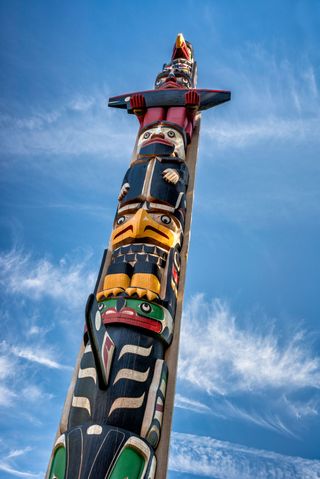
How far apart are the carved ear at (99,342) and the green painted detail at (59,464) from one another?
2.18ft

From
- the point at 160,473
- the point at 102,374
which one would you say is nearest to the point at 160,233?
the point at 102,374

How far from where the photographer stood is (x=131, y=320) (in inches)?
188

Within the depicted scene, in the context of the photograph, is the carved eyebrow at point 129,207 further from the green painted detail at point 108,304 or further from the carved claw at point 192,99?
the carved claw at point 192,99

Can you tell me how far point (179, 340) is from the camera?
5.16 metres

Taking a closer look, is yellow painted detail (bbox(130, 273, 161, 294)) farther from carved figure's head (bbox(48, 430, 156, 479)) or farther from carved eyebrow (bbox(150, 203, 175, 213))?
carved figure's head (bbox(48, 430, 156, 479))

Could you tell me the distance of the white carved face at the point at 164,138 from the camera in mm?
8039

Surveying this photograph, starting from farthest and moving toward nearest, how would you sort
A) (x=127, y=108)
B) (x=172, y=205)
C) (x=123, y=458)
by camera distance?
(x=127, y=108) → (x=172, y=205) → (x=123, y=458)

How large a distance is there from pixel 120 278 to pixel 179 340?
1.11m

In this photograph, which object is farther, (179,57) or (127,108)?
(179,57)

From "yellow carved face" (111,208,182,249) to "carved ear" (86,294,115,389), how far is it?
2.06 meters

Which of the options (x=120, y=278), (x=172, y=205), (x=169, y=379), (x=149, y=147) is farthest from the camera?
(x=149, y=147)

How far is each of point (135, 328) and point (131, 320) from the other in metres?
0.10

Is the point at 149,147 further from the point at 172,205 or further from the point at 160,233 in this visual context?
the point at 160,233

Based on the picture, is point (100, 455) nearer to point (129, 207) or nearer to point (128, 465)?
point (128, 465)
